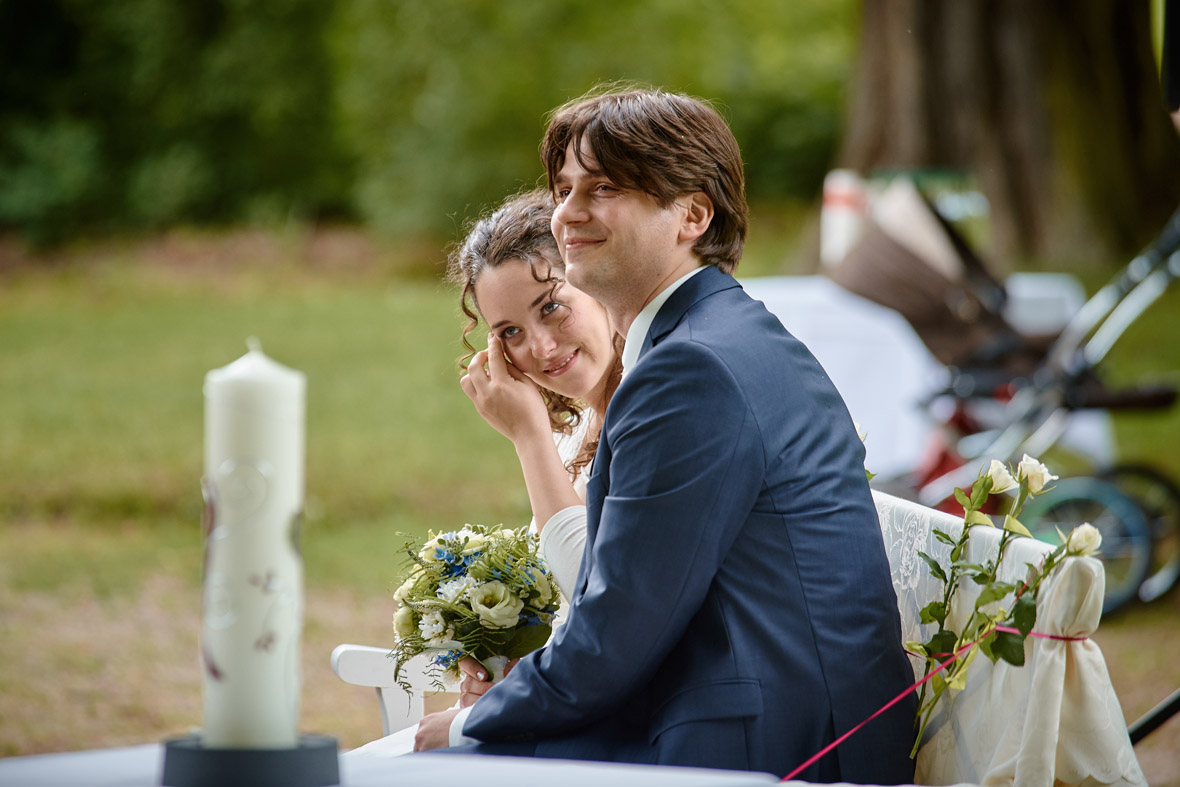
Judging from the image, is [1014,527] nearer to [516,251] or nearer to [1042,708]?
[1042,708]

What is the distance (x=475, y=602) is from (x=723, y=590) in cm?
53

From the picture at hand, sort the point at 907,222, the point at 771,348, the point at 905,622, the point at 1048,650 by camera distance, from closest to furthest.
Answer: the point at 1048,650
the point at 771,348
the point at 905,622
the point at 907,222

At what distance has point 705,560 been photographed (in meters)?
1.62

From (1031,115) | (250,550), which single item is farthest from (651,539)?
(1031,115)

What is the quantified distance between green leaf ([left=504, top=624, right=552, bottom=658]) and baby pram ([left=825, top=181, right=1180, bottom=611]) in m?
3.56

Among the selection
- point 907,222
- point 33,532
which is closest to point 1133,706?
point 907,222

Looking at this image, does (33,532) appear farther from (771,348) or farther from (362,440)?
(771,348)

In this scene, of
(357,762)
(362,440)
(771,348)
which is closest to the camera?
(357,762)

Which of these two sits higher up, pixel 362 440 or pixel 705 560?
pixel 362 440

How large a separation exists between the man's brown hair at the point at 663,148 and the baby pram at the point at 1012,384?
3643 millimetres

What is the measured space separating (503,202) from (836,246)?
185 inches

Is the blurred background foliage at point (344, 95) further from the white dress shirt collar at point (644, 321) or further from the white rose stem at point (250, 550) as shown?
the white rose stem at point (250, 550)

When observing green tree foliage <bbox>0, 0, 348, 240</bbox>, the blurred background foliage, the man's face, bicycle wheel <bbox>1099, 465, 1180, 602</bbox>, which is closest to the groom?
the man's face

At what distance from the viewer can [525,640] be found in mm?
2115
